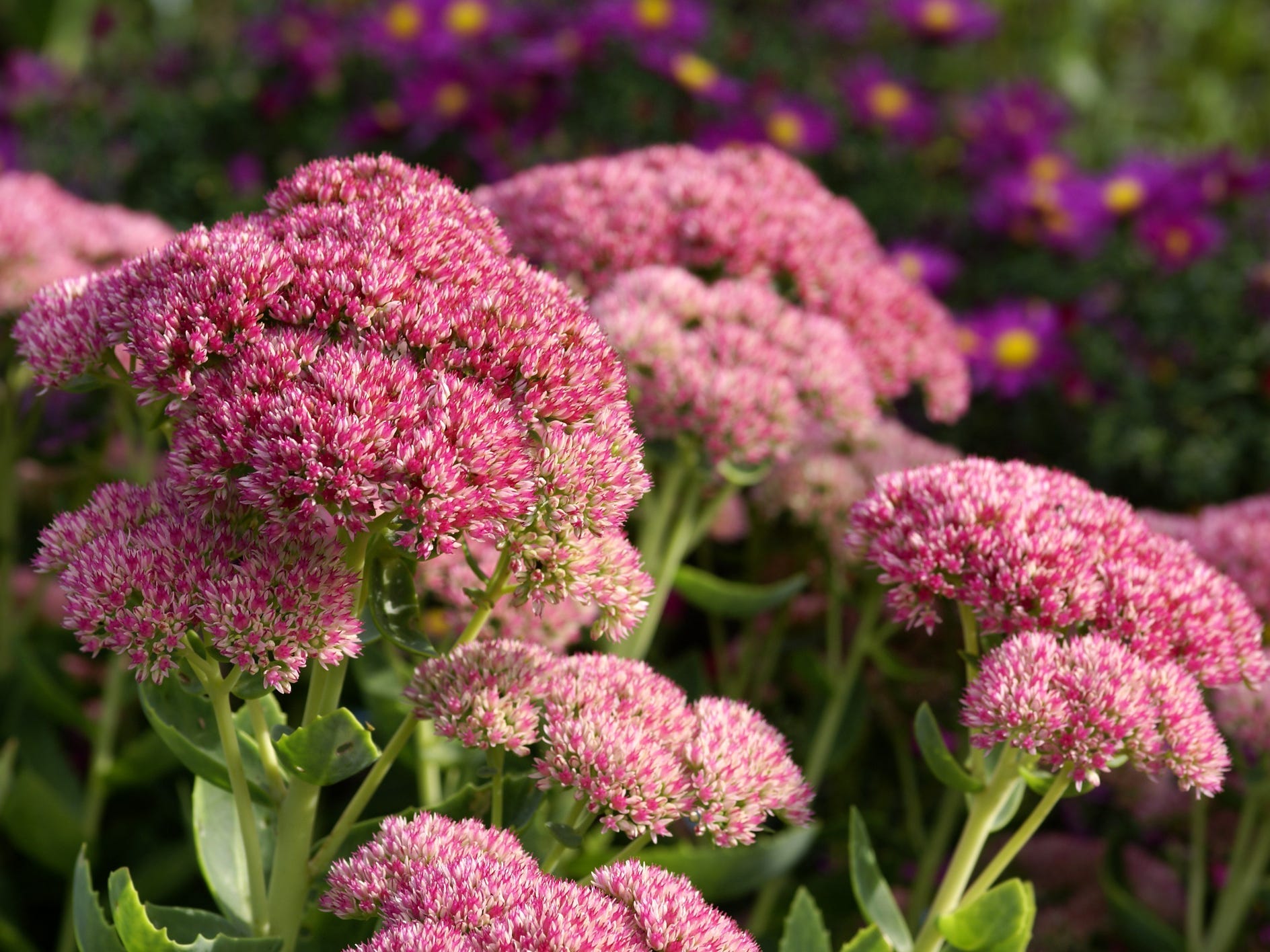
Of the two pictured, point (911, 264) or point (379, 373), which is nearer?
point (379, 373)

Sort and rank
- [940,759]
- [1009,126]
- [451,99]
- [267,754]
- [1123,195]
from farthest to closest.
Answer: [1009,126] < [1123,195] < [451,99] < [940,759] < [267,754]

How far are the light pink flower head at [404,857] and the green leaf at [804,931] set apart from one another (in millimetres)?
330

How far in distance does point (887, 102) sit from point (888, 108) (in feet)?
0.06

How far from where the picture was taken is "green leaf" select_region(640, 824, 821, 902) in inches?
59.6

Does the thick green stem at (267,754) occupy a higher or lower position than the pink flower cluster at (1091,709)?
lower

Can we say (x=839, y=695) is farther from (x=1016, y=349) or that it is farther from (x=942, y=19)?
(x=942, y=19)

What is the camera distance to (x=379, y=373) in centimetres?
99

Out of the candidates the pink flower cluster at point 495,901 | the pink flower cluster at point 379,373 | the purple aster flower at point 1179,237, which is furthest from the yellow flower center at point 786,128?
the pink flower cluster at point 495,901

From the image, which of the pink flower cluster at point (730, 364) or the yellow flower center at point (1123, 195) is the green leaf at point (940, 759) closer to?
the pink flower cluster at point (730, 364)

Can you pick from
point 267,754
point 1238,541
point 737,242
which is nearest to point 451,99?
point 737,242

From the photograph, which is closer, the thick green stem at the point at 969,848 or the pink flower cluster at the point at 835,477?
the thick green stem at the point at 969,848

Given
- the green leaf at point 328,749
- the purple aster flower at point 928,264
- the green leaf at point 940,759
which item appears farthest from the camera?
the purple aster flower at point 928,264

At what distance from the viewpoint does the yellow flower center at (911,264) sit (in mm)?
2791

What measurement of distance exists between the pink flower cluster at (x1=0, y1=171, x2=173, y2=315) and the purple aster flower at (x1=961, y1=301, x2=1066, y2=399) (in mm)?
1538
